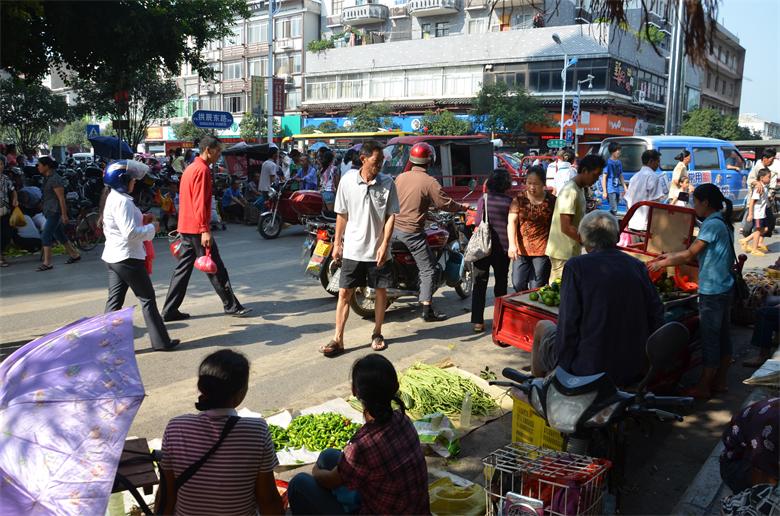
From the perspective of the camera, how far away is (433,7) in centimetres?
5316

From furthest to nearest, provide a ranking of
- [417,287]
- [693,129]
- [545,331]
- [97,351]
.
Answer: [693,129] → [417,287] → [545,331] → [97,351]

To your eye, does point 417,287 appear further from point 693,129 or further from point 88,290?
point 693,129

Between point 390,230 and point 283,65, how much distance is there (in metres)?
57.8

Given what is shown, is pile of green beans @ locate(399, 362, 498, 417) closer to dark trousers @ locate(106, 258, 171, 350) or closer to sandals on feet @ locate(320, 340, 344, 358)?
sandals on feet @ locate(320, 340, 344, 358)

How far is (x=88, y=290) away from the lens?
8469 millimetres

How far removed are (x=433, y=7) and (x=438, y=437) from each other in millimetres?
53768

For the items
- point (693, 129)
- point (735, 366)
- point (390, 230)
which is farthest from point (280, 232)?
point (693, 129)

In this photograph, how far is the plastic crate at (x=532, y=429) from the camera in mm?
3656

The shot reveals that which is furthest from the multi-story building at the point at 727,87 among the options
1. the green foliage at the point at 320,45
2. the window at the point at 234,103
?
the window at the point at 234,103

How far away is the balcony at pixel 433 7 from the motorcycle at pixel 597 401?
2123 inches

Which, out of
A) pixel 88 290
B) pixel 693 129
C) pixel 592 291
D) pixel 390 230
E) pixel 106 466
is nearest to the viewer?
pixel 106 466

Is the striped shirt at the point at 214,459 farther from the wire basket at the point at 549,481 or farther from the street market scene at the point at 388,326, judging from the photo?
the wire basket at the point at 549,481

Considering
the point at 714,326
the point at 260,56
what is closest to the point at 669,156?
the point at 714,326

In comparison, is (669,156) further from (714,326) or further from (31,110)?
(31,110)
